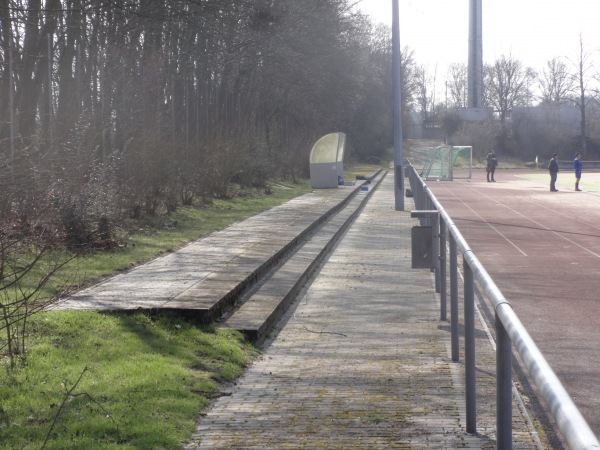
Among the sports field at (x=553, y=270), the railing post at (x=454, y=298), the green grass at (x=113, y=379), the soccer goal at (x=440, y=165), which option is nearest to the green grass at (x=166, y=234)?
the green grass at (x=113, y=379)

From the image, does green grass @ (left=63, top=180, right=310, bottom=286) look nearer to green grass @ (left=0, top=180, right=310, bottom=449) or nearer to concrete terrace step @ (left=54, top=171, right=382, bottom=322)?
concrete terrace step @ (left=54, top=171, right=382, bottom=322)

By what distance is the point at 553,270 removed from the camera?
51.6 feet

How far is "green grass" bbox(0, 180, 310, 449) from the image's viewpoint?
5.37m

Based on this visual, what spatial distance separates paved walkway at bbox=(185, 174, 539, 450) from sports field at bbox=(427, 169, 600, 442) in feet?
2.49

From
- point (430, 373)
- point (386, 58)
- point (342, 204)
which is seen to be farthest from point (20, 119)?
point (386, 58)

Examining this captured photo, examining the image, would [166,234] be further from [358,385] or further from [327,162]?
[327,162]

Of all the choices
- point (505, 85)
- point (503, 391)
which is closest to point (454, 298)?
point (503, 391)

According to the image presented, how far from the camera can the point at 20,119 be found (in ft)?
58.7

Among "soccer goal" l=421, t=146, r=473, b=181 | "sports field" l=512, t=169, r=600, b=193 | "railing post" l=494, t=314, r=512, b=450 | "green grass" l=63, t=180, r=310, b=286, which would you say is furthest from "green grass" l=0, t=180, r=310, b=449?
"soccer goal" l=421, t=146, r=473, b=181

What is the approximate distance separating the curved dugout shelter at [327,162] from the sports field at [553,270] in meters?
7.93

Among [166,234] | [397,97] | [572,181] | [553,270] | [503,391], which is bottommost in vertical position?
[572,181]

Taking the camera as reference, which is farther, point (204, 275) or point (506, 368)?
point (204, 275)

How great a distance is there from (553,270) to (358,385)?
936 centimetres

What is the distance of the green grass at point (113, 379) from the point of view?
211 inches
